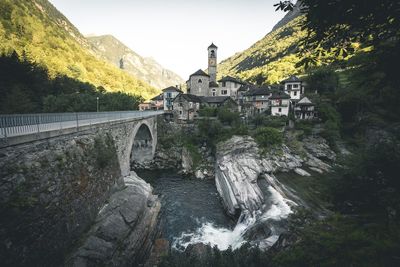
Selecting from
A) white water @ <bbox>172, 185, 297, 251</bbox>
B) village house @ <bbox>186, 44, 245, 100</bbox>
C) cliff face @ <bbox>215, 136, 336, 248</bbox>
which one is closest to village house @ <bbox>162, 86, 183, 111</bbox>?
village house @ <bbox>186, 44, 245, 100</bbox>

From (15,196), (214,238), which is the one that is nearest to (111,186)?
(15,196)

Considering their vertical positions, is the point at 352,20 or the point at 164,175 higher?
the point at 352,20

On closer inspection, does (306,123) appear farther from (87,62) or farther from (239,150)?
(87,62)

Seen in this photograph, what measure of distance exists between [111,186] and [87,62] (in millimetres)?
132950

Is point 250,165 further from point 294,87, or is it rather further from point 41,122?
point 294,87

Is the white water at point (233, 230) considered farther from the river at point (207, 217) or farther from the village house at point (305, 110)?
the village house at point (305, 110)

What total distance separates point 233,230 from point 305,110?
37.5 meters

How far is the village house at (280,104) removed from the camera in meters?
49.9

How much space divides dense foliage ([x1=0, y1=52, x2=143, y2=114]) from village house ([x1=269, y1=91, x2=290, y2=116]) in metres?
41.4

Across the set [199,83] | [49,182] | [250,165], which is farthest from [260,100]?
[49,182]

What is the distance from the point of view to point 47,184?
38.1ft

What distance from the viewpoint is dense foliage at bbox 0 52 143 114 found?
37.0 m

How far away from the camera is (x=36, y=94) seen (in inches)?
2035

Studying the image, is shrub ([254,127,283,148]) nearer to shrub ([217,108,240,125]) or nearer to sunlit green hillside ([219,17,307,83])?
shrub ([217,108,240,125])
